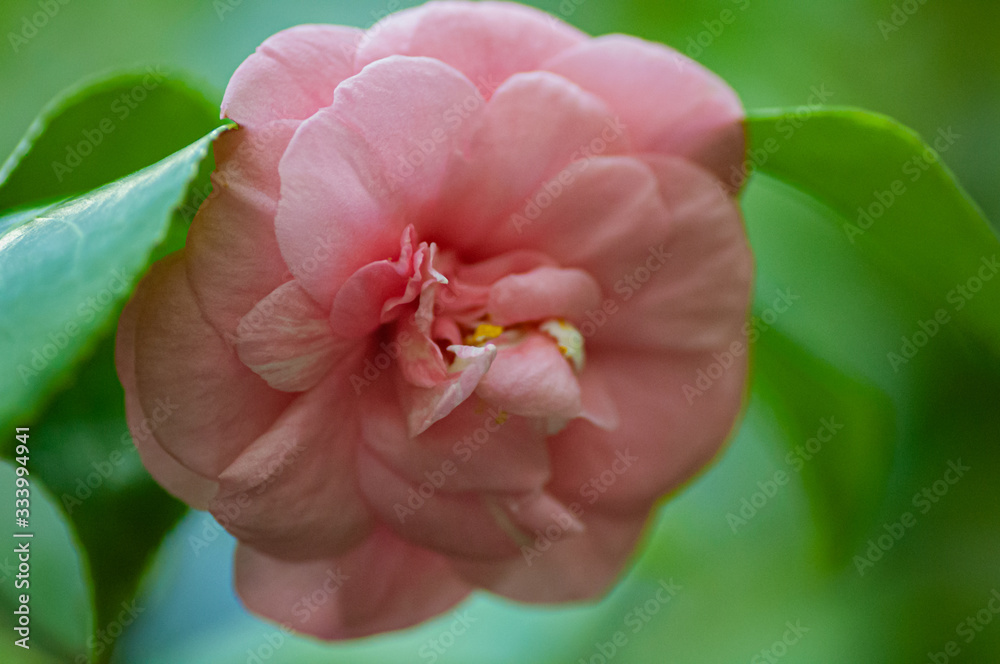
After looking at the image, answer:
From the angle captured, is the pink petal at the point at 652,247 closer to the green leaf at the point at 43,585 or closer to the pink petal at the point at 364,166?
the pink petal at the point at 364,166

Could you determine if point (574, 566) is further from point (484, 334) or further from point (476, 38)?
point (476, 38)

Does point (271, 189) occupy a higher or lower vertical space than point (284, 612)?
higher

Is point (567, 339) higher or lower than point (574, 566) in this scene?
higher

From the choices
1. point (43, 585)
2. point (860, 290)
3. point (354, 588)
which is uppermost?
point (860, 290)

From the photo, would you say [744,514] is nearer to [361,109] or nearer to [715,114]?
[715,114]

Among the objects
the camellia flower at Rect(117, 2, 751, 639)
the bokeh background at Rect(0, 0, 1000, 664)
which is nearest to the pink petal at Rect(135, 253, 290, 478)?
the camellia flower at Rect(117, 2, 751, 639)

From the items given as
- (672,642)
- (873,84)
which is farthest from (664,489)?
(873,84)

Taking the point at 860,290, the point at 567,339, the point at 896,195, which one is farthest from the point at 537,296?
the point at 860,290
